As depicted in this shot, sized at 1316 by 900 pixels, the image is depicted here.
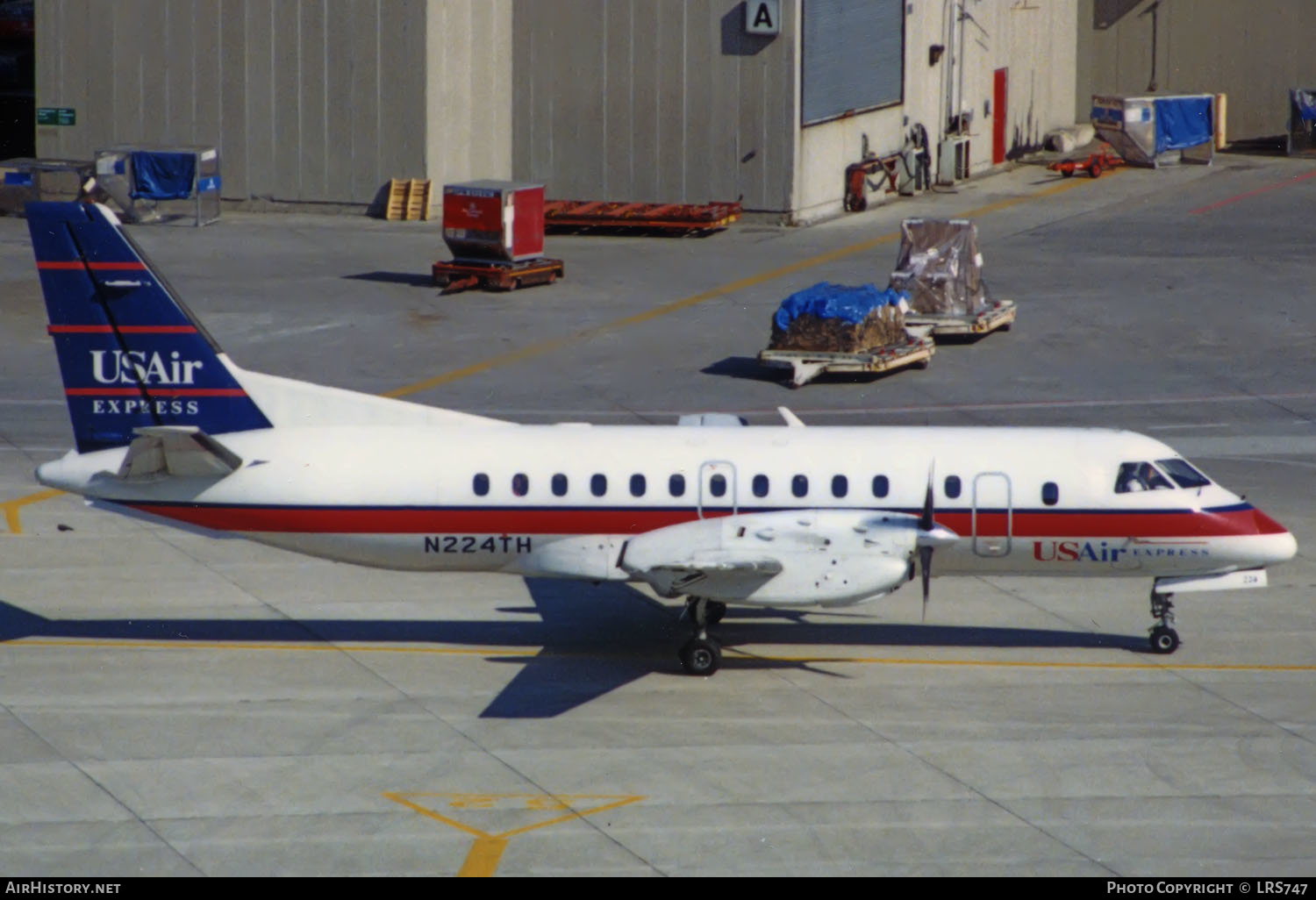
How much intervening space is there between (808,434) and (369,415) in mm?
5831

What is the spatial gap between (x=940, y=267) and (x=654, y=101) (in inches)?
621

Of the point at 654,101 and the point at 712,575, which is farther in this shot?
the point at 654,101

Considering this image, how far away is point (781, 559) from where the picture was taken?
72.1 feet

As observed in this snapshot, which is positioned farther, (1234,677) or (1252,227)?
(1252,227)

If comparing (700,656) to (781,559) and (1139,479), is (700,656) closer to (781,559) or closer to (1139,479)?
(781,559)

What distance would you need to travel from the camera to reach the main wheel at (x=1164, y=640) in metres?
24.1

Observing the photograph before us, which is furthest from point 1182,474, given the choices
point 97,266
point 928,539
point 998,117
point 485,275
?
point 998,117

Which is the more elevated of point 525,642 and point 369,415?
point 369,415

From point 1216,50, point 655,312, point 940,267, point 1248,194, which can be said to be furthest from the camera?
point 1216,50

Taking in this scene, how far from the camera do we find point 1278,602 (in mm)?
26297

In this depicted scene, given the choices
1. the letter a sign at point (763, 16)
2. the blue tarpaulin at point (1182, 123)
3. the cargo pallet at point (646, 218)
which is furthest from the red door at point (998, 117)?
the cargo pallet at point (646, 218)
